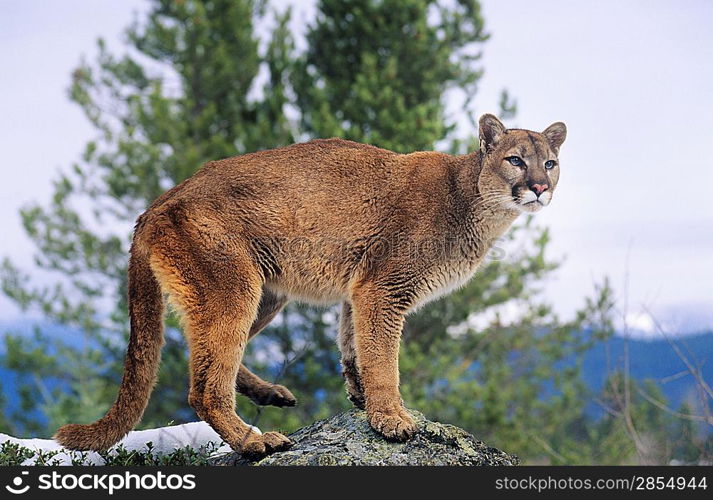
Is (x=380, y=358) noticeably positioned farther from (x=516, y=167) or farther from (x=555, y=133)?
(x=555, y=133)

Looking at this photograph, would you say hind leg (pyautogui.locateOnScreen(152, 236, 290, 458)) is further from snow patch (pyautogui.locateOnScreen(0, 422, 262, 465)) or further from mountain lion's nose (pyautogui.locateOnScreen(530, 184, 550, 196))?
mountain lion's nose (pyautogui.locateOnScreen(530, 184, 550, 196))

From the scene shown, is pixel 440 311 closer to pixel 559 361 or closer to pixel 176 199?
pixel 559 361

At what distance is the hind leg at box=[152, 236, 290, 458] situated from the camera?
5.38 metres

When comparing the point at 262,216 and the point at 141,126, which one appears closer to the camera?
the point at 262,216

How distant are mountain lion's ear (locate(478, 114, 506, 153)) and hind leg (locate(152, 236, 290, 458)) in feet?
6.71

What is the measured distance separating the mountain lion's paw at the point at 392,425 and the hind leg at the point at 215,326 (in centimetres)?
62

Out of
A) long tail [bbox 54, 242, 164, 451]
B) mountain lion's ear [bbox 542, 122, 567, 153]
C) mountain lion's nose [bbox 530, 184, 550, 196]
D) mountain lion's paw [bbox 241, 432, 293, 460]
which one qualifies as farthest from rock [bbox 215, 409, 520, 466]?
mountain lion's ear [bbox 542, 122, 567, 153]

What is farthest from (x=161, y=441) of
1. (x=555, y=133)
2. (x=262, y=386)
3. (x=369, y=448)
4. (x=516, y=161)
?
(x=555, y=133)

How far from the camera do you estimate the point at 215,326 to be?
545 cm

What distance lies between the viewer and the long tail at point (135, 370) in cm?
559

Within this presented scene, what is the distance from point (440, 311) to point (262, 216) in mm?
11699

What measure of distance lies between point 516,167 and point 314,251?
158 cm

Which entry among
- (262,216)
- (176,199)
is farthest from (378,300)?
(176,199)

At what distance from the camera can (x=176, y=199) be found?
5.73 m
